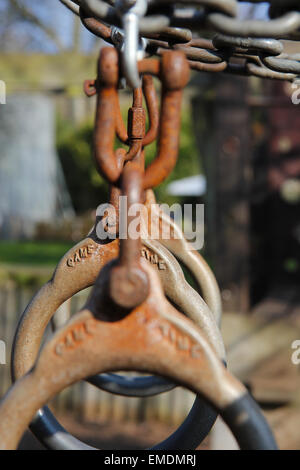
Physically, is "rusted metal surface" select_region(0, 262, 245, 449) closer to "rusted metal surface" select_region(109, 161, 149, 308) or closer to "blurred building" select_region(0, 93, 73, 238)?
"rusted metal surface" select_region(109, 161, 149, 308)

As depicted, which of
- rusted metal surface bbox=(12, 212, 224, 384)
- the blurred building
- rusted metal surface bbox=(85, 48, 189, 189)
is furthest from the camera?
the blurred building

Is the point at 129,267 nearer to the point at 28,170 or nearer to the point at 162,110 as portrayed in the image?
the point at 162,110

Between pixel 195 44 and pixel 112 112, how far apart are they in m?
0.58

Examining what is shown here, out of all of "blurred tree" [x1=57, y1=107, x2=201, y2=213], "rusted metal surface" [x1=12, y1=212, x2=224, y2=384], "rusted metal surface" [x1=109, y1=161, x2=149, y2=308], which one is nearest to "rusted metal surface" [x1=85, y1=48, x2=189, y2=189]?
"rusted metal surface" [x1=109, y1=161, x2=149, y2=308]

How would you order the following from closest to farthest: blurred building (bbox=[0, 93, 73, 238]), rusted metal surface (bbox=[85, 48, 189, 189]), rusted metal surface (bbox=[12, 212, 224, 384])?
1. rusted metal surface (bbox=[85, 48, 189, 189])
2. rusted metal surface (bbox=[12, 212, 224, 384])
3. blurred building (bbox=[0, 93, 73, 238])

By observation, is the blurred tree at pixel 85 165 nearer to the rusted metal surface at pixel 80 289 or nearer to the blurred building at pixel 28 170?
the blurred building at pixel 28 170

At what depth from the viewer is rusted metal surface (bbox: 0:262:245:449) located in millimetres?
634

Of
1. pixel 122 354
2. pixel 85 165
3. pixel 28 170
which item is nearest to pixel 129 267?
pixel 122 354

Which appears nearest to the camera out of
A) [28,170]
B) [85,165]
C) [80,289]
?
[80,289]

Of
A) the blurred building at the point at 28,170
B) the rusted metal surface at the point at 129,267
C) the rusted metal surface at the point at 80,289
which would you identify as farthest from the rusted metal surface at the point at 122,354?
the blurred building at the point at 28,170

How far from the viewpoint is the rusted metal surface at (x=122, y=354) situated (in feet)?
2.08

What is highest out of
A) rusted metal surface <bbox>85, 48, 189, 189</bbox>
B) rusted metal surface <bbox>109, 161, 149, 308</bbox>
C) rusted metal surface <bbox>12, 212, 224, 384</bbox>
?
rusted metal surface <bbox>85, 48, 189, 189</bbox>

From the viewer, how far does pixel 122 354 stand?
0.64m

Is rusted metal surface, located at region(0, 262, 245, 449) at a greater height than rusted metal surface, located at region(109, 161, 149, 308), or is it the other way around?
rusted metal surface, located at region(109, 161, 149, 308)
